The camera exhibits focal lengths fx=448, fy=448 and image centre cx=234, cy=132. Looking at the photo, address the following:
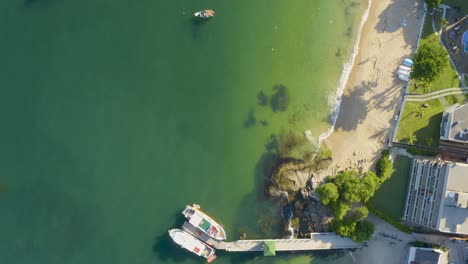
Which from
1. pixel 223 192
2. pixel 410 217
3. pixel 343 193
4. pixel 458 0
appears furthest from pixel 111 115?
pixel 458 0

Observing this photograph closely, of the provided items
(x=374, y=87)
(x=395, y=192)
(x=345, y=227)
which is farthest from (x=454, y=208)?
(x=374, y=87)

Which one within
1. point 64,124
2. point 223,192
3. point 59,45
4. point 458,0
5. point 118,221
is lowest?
point 118,221

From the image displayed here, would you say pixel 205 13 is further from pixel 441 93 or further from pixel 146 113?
pixel 441 93

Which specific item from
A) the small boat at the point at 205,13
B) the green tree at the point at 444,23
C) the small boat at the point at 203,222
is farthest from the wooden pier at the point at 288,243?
the green tree at the point at 444,23

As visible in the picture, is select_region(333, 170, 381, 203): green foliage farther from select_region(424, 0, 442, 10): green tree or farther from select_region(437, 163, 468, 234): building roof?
select_region(424, 0, 442, 10): green tree

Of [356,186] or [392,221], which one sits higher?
[356,186]

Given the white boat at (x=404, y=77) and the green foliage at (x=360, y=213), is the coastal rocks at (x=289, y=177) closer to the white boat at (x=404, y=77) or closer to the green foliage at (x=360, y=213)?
the green foliage at (x=360, y=213)

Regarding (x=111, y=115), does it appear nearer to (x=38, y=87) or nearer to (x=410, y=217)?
(x=38, y=87)
